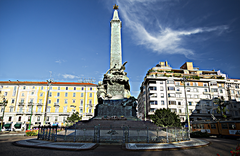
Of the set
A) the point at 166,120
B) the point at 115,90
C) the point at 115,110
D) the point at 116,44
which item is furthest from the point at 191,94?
the point at 115,110

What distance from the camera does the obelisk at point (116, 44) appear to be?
2292 cm

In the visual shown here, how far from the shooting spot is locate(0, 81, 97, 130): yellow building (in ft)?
177

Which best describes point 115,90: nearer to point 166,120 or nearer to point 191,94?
point 166,120

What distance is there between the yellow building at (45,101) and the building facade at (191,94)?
20.5 m

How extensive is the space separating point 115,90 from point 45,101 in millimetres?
43654

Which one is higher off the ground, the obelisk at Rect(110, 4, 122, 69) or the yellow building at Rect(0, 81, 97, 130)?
the obelisk at Rect(110, 4, 122, 69)

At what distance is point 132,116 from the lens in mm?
17844

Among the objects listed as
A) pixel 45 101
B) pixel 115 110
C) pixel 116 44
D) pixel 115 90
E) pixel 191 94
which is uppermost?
pixel 116 44

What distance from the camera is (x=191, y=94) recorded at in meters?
54.5

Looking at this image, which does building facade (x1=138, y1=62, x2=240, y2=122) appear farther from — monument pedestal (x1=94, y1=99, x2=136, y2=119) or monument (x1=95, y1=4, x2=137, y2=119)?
monument pedestal (x1=94, y1=99, x2=136, y2=119)

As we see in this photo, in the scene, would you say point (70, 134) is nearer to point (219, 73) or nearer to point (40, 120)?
Answer: point (40, 120)

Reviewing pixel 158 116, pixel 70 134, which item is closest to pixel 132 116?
pixel 70 134

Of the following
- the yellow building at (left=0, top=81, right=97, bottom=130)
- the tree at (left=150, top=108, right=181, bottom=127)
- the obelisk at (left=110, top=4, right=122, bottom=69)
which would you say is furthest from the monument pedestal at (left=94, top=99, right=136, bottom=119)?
the yellow building at (left=0, top=81, right=97, bottom=130)

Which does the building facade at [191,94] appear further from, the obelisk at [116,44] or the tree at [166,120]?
the obelisk at [116,44]
